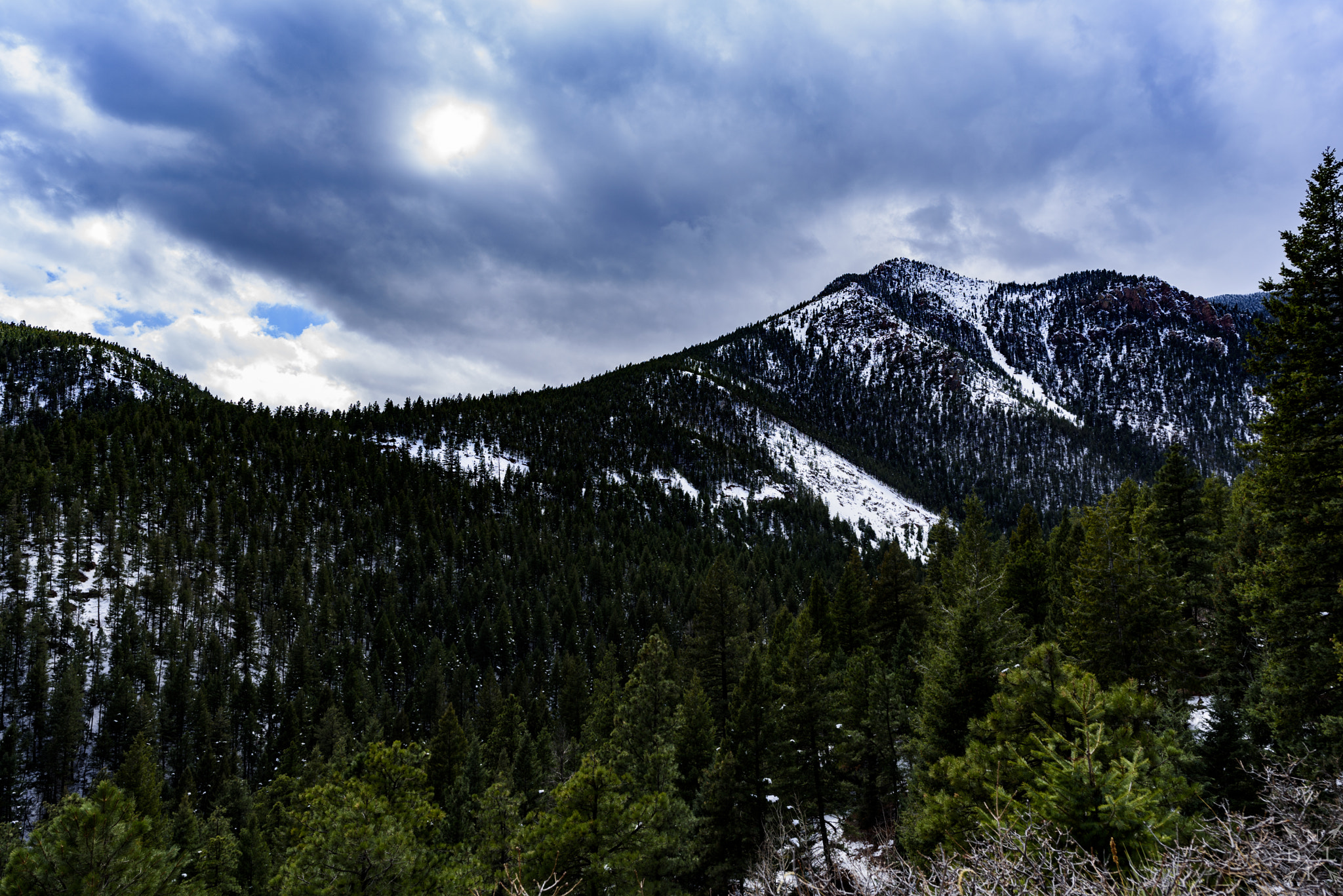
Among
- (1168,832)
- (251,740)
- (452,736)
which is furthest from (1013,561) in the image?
(251,740)

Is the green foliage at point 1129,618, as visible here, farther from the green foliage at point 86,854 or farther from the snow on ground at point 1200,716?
the green foliage at point 86,854

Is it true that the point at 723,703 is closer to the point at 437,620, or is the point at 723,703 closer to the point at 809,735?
the point at 809,735

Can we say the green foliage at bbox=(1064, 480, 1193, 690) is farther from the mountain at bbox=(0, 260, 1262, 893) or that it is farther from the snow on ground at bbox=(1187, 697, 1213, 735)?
the snow on ground at bbox=(1187, 697, 1213, 735)

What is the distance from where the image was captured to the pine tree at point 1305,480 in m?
11.8

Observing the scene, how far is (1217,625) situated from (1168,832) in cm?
2084

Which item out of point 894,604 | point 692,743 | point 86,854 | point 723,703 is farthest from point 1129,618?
point 86,854

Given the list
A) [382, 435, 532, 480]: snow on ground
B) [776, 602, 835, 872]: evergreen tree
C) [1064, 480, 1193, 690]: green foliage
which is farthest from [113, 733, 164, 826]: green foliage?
[382, 435, 532, 480]: snow on ground

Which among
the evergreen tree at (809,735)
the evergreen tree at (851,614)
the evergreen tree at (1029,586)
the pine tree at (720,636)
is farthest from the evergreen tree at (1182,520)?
the pine tree at (720,636)

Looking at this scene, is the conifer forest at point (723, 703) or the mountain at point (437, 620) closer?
the conifer forest at point (723, 703)

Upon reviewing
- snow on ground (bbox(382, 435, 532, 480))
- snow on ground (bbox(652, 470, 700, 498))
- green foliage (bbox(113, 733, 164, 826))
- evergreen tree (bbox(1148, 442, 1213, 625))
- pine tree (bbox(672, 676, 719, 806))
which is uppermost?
snow on ground (bbox(382, 435, 532, 480))

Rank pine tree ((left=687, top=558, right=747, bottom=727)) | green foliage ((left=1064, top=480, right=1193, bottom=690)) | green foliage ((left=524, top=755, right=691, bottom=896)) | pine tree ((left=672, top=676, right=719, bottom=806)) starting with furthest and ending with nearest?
pine tree ((left=687, top=558, right=747, bottom=727)) < pine tree ((left=672, top=676, right=719, bottom=806)) < green foliage ((left=1064, top=480, right=1193, bottom=690)) < green foliage ((left=524, top=755, right=691, bottom=896))

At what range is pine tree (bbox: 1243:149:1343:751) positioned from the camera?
1184 cm

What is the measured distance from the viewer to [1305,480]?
490 inches

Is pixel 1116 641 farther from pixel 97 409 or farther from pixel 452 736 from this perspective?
pixel 97 409
